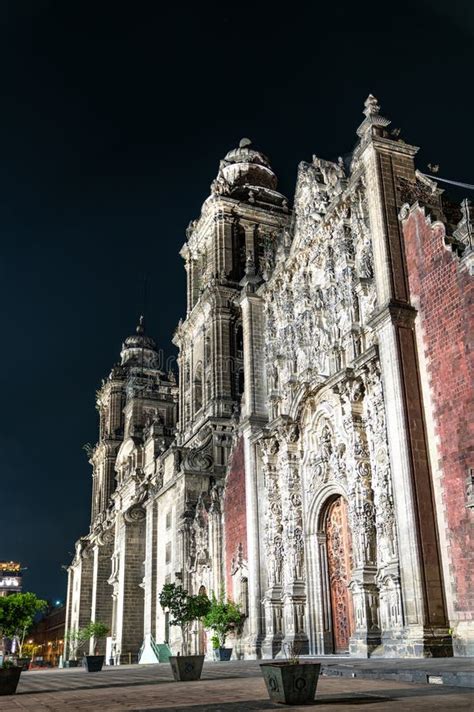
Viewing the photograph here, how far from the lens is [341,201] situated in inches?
1032

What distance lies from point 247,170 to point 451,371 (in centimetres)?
3395

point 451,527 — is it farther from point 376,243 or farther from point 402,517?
point 376,243

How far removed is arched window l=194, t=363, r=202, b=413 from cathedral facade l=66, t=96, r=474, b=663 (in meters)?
0.19

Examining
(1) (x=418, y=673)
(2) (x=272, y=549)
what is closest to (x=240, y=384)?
(2) (x=272, y=549)

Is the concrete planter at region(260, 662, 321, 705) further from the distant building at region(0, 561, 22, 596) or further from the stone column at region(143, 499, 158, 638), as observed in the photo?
the distant building at region(0, 561, 22, 596)

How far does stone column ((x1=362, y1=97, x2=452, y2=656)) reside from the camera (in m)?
17.7

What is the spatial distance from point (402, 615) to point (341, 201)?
47.8 feet

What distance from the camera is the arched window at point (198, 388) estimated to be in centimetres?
4444

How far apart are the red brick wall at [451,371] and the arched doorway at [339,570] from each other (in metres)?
6.05

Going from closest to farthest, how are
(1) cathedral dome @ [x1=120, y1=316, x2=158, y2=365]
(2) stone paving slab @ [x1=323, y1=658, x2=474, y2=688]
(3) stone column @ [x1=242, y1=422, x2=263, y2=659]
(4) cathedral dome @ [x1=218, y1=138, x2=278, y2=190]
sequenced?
(2) stone paving slab @ [x1=323, y1=658, x2=474, y2=688] → (3) stone column @ [x1=242, y1=422, x2=263, y2=659] → (4) cathedral dome @ [x1=218, y1=138, x2=278, y2=190] → (1) cathedral dome @ [x1=120, y1=316, x2=158, y2=365]

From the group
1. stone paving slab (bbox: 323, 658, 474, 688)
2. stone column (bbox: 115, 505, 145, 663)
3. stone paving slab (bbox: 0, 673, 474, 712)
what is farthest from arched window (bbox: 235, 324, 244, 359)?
stone paving slab (bbox: 0, 673, 474, 712)

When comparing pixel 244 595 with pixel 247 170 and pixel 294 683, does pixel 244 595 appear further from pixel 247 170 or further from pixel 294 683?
pixel 247 170

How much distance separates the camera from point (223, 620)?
27.9 m

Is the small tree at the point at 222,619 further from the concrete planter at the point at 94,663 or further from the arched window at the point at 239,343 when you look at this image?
the arched window at the point at 239,343
